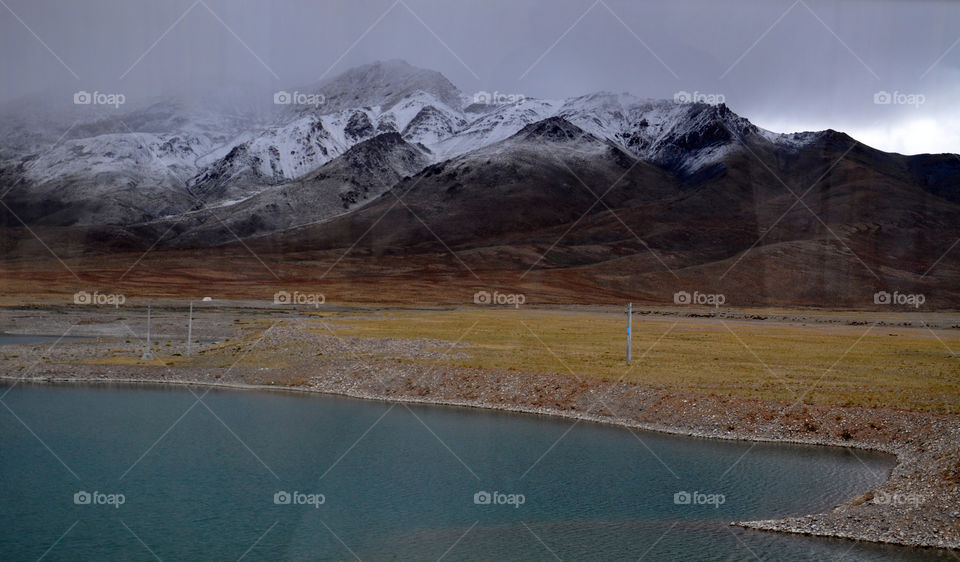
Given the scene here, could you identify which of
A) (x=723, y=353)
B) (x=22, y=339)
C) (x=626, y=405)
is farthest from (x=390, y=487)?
(x=22, y=339)

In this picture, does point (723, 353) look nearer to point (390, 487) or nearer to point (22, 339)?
point (390, 487)

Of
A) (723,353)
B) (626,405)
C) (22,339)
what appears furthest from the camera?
(22,339)

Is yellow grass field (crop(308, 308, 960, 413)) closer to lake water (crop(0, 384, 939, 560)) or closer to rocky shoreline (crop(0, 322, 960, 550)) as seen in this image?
rocky shoreline (crop(0, 322, 960, 550))

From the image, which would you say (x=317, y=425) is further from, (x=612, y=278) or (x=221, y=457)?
(x=612, y=278)

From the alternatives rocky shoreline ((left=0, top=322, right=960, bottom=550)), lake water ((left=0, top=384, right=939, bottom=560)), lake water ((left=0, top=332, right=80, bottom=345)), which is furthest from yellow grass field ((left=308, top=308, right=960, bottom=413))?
lake water ((left=0, top=332, right=80, bottom=345))

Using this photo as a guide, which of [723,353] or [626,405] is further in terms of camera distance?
[723,353]

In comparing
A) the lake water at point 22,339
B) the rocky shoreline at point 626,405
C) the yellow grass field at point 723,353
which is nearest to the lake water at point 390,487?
the rocky shoreline at point 626,405
